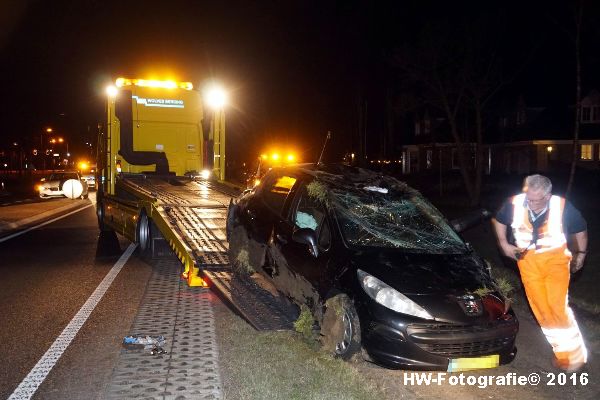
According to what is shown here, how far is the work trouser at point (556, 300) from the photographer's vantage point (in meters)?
5.15

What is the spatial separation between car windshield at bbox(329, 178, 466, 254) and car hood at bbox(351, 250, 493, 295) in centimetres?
21

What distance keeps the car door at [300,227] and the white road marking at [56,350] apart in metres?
2.36

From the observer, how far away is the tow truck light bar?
13.3 metres

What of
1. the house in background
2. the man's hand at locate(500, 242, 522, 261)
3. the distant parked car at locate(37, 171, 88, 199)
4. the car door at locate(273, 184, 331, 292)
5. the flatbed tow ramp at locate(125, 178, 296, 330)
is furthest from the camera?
the house in background

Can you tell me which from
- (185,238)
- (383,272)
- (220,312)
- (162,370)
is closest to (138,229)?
(185,238)

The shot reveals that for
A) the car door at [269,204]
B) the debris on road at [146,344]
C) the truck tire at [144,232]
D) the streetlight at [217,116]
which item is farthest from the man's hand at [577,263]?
the streetlight at [217,116]

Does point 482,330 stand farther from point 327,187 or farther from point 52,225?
point 52,225

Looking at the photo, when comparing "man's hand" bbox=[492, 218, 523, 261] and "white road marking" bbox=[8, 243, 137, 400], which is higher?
"man's hand" bbox=[492, 218, 523, 261]

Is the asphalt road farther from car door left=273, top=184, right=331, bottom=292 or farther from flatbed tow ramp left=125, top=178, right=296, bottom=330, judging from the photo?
car door left=273, top=184, right=331, bottom=292

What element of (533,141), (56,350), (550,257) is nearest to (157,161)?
(56,350)

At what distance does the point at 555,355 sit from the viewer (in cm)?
534

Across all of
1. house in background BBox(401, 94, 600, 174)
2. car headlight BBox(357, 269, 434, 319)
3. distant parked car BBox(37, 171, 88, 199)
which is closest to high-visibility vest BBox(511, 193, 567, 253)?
car headlight BBox(357, 269, 434, 319)

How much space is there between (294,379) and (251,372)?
1.31ft

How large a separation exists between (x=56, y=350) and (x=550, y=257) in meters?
4.62
